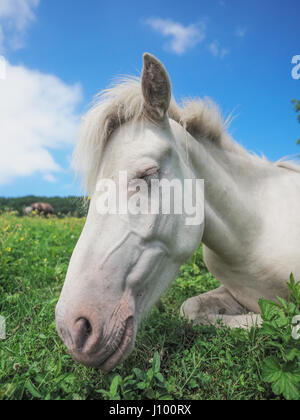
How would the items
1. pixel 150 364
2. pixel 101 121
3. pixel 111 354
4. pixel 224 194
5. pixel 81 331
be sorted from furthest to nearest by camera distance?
pixel 224 194 → pixel 101 121 → pixel 150 364 → pixel 111 354 → pixel 81 331

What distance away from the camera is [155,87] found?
6.48 ft

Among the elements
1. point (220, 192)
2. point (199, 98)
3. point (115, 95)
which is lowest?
point (220, 192)

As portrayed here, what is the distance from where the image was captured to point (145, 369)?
72.9 inches

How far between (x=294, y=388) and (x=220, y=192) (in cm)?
146

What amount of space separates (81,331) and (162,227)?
0.77 m

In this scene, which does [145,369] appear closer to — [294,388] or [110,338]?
[110,338]

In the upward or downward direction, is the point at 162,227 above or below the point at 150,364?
above

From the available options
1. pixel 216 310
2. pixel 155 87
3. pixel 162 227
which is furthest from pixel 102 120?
pixel 216 310

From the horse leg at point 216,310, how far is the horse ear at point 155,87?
5.31 ft

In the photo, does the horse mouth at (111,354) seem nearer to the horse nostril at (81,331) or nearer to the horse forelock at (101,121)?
the horse nostril at (81,331)

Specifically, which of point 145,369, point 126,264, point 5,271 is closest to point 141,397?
point 145,369

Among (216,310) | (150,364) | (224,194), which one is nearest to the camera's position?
(150,364)

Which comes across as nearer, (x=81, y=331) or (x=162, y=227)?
(x=81, y=331)

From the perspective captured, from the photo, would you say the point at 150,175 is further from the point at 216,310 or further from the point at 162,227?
the point at 216,310
